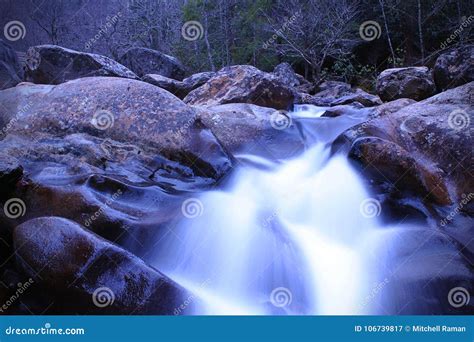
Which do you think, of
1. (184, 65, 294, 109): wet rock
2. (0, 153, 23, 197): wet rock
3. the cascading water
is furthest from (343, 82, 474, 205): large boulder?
(0, 153, 23, 197): wet rock

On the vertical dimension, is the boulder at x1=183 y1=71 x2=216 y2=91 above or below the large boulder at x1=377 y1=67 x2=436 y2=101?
below

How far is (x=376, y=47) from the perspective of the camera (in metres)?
15.9

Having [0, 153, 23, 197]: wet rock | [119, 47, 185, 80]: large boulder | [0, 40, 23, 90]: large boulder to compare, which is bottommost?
[119, 47, 185, 80]: large boulder

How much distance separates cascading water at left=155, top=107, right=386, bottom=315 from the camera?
308cm

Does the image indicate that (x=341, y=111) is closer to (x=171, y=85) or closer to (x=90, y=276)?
(x=171, y=85)

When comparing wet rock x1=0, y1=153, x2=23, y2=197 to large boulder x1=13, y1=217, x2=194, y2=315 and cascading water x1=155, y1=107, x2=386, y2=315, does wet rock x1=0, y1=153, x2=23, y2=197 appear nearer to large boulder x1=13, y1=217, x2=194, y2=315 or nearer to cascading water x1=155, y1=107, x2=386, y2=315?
large boulder x1=13, y1=217, x2=194, y2=315

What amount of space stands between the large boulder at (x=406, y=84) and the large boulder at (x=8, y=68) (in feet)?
23.7

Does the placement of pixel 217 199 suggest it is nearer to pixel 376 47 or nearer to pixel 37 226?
pixel 37 226

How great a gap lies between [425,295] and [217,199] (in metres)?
1.85

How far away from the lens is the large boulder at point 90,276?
250 cm

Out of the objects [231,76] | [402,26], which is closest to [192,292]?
[231,76]

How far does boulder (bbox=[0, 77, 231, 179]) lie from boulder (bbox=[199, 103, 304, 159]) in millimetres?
698

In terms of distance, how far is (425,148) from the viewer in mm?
4395
